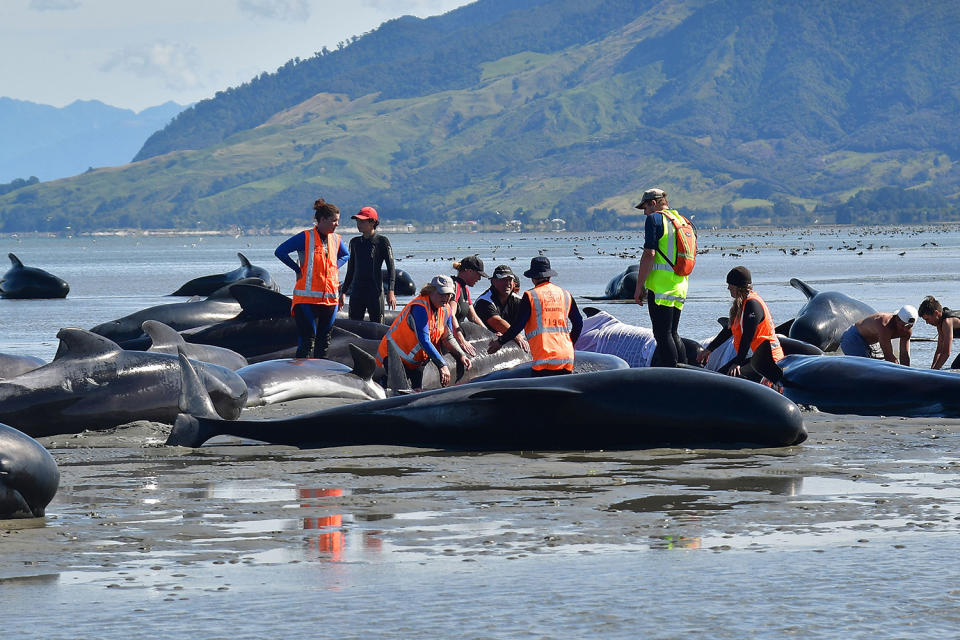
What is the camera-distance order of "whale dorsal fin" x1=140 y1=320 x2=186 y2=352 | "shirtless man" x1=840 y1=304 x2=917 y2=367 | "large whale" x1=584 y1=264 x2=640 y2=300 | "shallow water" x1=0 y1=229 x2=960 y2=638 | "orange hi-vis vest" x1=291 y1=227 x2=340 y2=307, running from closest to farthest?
"shallow water" x1=0 y1=229 x2=960 y2=638 < "whale dorsal fin" x1=140 y1=320 x2=186 y2=352 < "orange hi-vis vest" x1=291 y1=227 x2=340 y2=307 < "shirtless man" x1=840 y1=304 x2=917 y2=367 < "large whale" x1=584 y1=264 x2=640 y2=300

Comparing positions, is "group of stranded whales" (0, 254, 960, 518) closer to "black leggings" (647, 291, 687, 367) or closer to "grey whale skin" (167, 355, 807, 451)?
"grey whale skin" (167, 355, 807, 451)

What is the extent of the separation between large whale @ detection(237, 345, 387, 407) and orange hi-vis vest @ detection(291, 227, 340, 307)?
1000 mm

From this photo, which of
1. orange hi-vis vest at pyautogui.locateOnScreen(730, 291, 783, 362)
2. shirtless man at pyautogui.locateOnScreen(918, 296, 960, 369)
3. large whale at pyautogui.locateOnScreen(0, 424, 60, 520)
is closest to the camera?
large whale at pyautogui.locateOnScreen(0, 424, 60, 520)

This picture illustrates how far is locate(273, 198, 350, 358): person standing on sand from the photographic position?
17031mm

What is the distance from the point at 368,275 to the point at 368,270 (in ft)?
0.38

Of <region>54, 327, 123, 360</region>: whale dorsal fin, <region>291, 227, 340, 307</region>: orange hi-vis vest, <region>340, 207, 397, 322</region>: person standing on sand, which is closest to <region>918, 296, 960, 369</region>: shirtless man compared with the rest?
<region>340, 207, 397, 322</region>: person standing on sand

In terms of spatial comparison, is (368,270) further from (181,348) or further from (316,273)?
(181,348)

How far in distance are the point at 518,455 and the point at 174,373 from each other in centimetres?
404

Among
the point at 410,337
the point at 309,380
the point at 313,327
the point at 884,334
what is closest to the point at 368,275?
the point at 313,327

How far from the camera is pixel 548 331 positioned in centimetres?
1401

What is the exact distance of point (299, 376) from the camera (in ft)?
53.1

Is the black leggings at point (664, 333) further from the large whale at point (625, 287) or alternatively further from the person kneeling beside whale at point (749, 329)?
the large whale at point (625, 287)

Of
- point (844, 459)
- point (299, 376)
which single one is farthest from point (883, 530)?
point (299, 376)

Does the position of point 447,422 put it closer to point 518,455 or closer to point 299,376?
point 518,455
